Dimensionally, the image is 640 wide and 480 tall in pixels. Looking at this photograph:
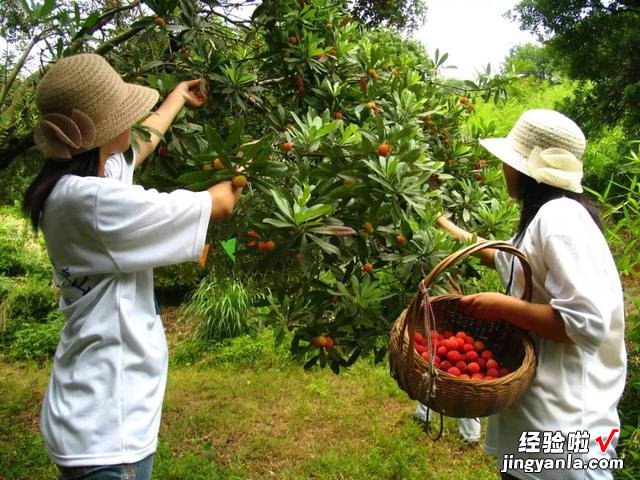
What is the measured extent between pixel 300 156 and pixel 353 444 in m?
2.40

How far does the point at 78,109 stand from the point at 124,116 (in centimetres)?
11

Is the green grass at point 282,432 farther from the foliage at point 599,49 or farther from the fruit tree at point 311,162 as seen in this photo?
the foliage at point 599,49

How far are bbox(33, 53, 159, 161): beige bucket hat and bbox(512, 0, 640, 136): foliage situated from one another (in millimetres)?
4800

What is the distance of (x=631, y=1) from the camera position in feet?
16.9

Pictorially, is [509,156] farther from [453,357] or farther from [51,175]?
[51,175]

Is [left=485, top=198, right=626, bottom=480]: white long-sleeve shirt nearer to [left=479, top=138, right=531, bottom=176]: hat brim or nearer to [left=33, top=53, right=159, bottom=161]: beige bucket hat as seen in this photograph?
[left=479, top=138, right=531, bottom=176]: hat brim

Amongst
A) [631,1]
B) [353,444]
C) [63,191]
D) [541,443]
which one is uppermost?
[631,1]

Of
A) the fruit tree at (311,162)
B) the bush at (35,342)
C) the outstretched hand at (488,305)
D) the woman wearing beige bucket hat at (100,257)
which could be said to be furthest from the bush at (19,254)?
the outstretched hand at (488,305)

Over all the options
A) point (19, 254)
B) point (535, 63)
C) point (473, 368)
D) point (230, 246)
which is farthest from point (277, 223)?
point (535, 63)

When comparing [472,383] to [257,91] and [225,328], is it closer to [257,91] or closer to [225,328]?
[257,91]

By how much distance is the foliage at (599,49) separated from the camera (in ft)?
16.6

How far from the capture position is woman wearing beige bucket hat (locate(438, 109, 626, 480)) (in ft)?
4.72

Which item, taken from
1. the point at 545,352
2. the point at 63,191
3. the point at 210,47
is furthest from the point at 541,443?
the point at 210,47

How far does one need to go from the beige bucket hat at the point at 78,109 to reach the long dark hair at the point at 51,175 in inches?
1.0
